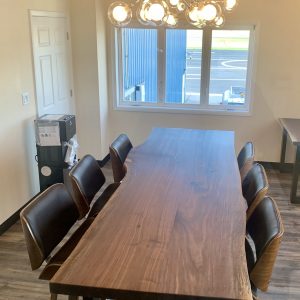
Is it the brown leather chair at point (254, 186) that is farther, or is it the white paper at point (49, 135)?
the white paper at point (49, 135)

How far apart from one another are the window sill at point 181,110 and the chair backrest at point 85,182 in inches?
102

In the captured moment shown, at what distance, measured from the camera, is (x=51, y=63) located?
14.5 feet

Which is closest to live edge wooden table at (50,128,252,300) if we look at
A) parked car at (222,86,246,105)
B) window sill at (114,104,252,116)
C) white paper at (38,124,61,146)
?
white paper at (38,124,61,146)

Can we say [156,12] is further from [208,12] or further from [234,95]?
[234,95]

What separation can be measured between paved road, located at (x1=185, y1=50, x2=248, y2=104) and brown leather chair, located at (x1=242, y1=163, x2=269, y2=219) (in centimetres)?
268

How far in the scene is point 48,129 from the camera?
3945 millimetres

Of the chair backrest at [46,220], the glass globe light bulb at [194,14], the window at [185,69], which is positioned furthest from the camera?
the window at [185,69]

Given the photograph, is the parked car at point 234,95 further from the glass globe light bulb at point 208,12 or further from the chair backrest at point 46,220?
the chair backrest at point 46,220

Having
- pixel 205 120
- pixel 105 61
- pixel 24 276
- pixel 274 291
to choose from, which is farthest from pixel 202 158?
pixel 105 61

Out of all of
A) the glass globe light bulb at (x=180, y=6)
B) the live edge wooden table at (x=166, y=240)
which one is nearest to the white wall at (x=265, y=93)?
the glass globe light bulb at (x=180, y=6)

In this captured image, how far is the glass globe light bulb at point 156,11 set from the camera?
229 centimetres

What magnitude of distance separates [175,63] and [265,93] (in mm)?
1291

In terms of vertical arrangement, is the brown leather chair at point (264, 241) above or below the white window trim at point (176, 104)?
below

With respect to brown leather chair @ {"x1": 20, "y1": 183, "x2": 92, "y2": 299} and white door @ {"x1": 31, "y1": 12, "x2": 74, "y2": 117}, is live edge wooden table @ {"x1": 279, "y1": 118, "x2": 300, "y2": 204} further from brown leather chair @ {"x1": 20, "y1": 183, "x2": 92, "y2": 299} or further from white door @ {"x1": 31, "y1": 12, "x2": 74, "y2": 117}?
white door @ {"x1": 31, "y1": 12, "x2": 74, "y2": 117}
